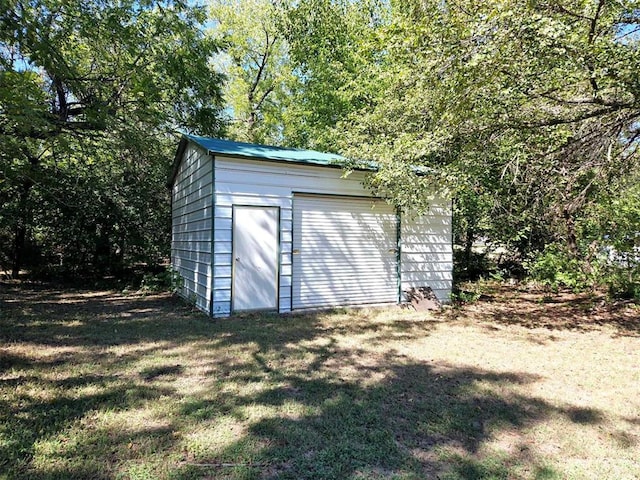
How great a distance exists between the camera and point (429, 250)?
26.4 feet

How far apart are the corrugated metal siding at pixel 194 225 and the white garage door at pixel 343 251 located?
1.49 m

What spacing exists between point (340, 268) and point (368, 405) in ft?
13.7

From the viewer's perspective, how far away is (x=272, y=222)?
21.6 feet

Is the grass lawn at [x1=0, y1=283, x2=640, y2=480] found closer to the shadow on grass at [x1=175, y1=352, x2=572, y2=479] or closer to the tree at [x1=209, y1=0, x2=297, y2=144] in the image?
the shadow on grass at [x1=175, y1=352, x2=572, y2=479]

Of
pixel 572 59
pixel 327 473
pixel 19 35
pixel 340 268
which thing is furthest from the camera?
pixel 340 268

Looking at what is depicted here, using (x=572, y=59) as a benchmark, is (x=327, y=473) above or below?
below

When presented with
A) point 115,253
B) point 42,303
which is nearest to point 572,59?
point 42,303

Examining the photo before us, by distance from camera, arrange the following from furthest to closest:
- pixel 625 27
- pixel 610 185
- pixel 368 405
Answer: pixel 610 185 < pixel 625 27 < pixel 368 405

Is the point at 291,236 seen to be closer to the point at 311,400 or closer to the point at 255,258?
the point at 255,258

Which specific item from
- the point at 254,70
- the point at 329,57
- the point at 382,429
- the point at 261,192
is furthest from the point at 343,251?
the point at 254,70

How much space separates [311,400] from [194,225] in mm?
5017

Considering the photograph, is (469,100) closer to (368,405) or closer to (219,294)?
(368,405)

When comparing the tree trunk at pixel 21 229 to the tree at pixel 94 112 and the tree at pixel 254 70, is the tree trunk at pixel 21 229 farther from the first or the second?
the tree at pixel 254 70

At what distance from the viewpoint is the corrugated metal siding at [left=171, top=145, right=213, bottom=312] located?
6492 mm
